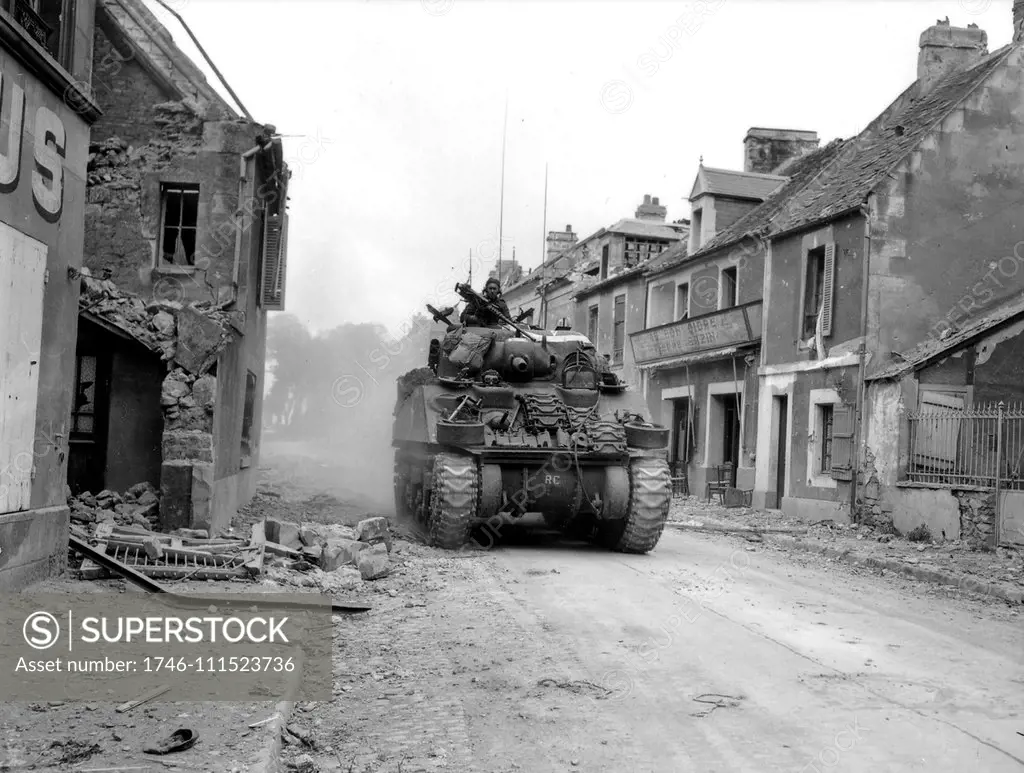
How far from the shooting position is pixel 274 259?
16172mm

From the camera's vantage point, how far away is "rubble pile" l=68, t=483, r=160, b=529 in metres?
10.6

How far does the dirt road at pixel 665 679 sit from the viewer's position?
4676mm

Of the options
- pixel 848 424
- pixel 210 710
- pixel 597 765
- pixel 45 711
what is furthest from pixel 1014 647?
pixel 848 424

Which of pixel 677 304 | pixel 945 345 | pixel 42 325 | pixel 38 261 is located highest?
pixel 677 304

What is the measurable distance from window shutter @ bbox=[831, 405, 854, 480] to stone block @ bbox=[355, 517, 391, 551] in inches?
340

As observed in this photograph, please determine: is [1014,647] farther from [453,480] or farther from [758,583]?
[453,480]

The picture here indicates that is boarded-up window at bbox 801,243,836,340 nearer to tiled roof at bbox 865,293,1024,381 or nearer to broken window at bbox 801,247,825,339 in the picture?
broken window at bbox 801,247,825,339

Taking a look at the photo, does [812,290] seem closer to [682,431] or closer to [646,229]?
[682,431]

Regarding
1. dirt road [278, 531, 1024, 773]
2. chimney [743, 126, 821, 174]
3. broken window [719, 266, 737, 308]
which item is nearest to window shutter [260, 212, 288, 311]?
dirt road [278, 531, 1024, 773]

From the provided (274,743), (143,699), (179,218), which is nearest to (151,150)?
(179,218)

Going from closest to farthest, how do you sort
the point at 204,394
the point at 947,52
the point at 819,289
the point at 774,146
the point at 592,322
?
the point at 204,394 → the point at 819,289 → the point at 947,52 → the point at 774,146 → the point at 592,322

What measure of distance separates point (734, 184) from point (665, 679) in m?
20.8

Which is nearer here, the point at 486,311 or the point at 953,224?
the point at 486,311

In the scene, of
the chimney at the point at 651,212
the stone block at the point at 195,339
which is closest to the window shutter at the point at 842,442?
the stone block at the point at 195,339
